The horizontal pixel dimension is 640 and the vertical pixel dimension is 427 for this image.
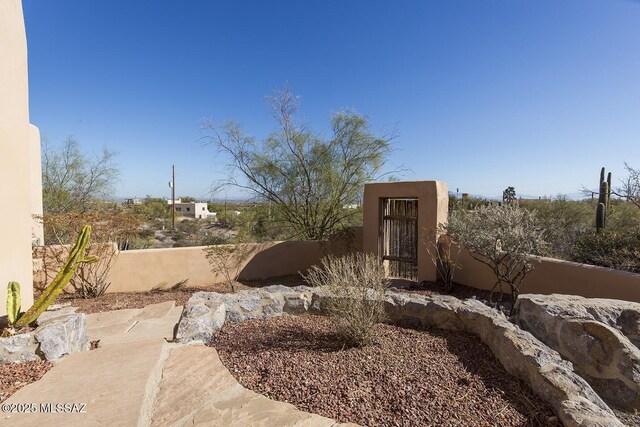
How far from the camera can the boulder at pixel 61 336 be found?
2905 millimetres

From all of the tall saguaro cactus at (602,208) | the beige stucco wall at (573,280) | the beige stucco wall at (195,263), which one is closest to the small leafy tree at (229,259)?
the beige stucco wall at (195,263)

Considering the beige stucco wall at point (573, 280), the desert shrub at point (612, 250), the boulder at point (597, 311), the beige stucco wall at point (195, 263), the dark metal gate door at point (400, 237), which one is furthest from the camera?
the dark metal gate door at point (400, 237)

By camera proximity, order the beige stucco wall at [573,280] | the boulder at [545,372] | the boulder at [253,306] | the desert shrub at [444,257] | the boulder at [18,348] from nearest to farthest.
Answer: the boulder at [545,372], the boulder at [18,348], the boulder at [253,306], the beige stucco wall at [573,280], the desert shrub at [444,257]

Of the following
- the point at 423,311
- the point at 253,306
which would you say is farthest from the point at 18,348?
the point at 423,311

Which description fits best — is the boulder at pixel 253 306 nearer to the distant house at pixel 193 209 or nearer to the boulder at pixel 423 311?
the boulder at pixel 423 311

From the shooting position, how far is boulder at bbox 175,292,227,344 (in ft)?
10.9

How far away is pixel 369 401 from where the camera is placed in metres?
2.21

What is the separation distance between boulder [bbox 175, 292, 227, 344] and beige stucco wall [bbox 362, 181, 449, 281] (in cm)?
Answer: 526

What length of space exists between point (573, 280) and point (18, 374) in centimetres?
748

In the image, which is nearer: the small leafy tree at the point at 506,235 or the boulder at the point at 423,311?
the boulder at the point at 423,311

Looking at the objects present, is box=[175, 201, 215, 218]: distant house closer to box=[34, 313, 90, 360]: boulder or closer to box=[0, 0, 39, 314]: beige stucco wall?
box=[0, 0, 39, 314]: beige stucco wall

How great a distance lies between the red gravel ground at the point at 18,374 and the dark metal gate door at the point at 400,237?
278 inches

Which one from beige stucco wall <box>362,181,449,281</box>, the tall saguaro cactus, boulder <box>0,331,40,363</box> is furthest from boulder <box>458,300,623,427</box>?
the tall saguaro cactus

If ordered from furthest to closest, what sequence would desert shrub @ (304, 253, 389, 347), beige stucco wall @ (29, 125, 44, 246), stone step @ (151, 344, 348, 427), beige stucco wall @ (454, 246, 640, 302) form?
1. beige stucco wall @ (29, 125, 44, 246)
2. beige stucco wall @ (454, 246, 640, 302)
3. desert shrub @ (304, 253, 389, 347)
4. stone step @ (151, 344, 348, 427)
